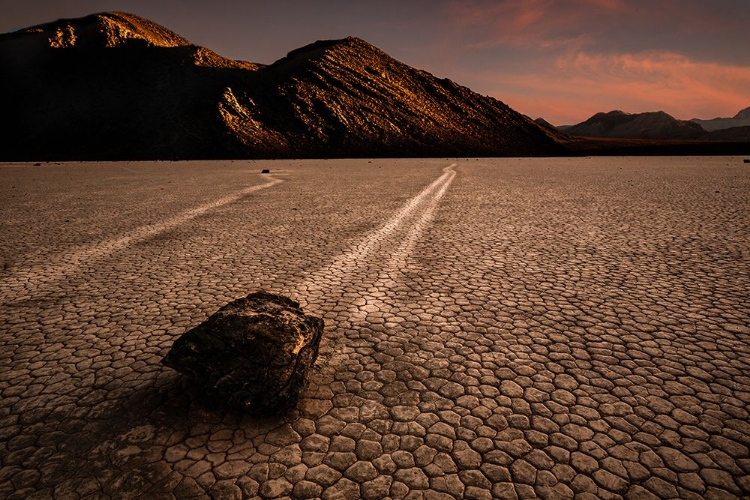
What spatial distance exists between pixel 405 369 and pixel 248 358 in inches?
33.4

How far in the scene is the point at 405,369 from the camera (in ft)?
7.83

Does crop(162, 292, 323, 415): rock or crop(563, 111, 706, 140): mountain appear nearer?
crop(162, 292, 323, 415): rock

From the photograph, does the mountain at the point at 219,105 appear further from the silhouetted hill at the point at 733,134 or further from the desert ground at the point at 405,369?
the silhouetted hill at the point at 733,134

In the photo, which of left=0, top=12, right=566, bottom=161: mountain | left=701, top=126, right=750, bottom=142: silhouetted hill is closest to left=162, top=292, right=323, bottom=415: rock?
left=0, top=12, right=566, bottom=161: mountain

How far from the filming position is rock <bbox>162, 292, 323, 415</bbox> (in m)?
1.99

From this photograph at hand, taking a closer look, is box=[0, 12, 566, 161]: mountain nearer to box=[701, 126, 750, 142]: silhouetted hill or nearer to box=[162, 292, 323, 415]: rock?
box=[162, 292, 323, 415]: rock

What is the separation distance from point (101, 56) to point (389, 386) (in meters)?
75.6

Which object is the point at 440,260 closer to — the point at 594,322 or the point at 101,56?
the point at 594,322

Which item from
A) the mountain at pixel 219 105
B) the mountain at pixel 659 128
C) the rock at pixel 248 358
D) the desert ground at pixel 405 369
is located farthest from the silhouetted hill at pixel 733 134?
the rock at pixel 248 358

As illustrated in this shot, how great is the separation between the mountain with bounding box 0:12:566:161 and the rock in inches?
1586

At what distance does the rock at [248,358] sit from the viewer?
1.99 metres

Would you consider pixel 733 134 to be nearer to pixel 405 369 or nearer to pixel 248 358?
pixel 405 369

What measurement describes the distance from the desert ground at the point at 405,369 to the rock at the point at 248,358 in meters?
0.10

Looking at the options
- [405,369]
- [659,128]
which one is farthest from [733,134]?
[405,369]
